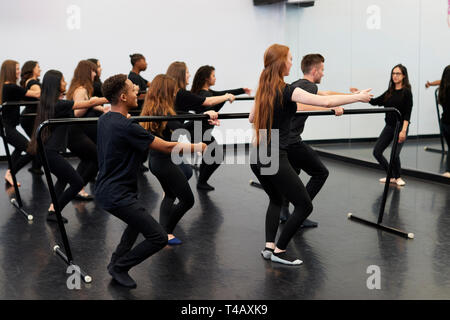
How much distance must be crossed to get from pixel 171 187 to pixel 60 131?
133cm

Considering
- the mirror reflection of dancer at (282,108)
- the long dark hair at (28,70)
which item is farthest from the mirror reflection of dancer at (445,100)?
the long dark hair at (28,70)

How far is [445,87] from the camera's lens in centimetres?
695

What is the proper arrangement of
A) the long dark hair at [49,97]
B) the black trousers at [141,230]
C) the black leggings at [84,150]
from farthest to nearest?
the black leggings at [84,150] < the long dark hair at [49,97] < the black trousers at [141,230]

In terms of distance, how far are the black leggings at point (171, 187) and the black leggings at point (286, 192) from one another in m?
0.66

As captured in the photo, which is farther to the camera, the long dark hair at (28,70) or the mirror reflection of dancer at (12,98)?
the long dark hair at (28,70)

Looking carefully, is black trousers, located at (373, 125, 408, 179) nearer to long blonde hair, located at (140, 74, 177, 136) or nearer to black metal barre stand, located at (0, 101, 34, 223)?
long blonde hair, located at (140, 74, 177, 136)

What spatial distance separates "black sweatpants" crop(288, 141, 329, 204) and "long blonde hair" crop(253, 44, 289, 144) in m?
0.98


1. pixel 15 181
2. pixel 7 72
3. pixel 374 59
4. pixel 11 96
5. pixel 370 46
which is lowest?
pixel 15 181

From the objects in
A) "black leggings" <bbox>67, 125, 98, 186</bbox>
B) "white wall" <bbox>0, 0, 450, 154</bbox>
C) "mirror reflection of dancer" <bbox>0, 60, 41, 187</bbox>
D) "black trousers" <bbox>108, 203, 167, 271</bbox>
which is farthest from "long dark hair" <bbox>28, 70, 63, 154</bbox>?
"white wall" <bbox>0, 0, 450, 154</bbox>

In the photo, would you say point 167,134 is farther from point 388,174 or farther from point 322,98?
point 388,174

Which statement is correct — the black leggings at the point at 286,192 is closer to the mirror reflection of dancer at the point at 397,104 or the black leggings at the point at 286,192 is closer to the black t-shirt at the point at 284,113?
the black t-shirt at the point at 284,113

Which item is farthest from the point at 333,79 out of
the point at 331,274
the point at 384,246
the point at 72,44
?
the point at 331,274

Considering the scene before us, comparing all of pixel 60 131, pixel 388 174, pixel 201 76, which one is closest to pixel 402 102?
pixel 388 174

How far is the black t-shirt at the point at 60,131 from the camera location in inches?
200
